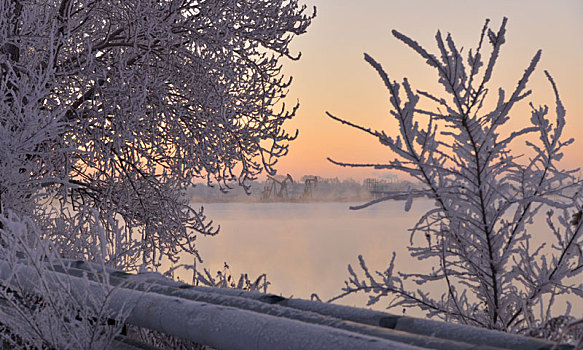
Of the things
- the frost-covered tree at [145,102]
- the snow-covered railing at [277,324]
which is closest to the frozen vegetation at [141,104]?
the frost-covered tree at [145,102]

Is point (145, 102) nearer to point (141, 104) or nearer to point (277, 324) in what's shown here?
point (141, 104)

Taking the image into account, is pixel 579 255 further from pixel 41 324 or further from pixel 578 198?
pixel 41 324

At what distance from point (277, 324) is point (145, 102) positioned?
282 inches

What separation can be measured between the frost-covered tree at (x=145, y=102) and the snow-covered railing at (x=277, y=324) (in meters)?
5.27

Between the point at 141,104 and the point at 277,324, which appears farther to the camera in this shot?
the point at 141,104


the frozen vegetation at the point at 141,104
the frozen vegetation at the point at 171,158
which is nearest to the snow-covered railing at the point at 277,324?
the frozen vegetation at the point at 171,158

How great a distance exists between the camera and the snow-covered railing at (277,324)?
5.12ft

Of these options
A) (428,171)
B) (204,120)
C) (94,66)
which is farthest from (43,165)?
(428,171)

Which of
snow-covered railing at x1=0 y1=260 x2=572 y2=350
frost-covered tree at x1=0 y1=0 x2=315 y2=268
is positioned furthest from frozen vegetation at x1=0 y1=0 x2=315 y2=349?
snow-covered railing at x1=0 y1=260 x2=572 y2=350

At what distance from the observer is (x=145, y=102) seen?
834cm

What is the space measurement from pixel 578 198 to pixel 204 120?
21.2ft

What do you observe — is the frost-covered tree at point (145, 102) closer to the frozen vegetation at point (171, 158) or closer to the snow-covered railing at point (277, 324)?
the frozen vegetation at point (171, 158)

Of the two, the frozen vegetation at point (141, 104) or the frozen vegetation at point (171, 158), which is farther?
the frozen vegetation at point (141, 104)

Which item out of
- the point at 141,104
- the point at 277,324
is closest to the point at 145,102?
the point at 141,104
